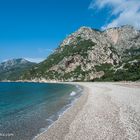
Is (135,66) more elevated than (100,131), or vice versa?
(135,66)

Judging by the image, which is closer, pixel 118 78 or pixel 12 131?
pixel 12 131

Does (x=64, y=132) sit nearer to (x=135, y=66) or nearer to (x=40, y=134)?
(x=40, y=134)

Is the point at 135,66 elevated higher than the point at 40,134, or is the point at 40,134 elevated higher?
the point at 135,66

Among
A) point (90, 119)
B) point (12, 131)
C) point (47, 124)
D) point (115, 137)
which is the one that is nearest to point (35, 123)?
point (47, 124)

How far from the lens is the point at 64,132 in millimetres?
24984

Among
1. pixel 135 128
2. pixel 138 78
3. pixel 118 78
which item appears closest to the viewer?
pixel 135 128

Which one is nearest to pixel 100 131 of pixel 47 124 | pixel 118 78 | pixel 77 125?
pixel 77 125

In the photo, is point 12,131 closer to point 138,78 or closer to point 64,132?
point 64,132

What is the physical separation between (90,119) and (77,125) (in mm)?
3412

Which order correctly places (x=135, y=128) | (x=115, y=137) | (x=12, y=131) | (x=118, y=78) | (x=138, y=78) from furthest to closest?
(x=118, y=78), (x=138, y=78), (x=12, y=131), (x=135, y=128), (x=115, y=137)

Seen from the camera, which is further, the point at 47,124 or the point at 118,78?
the point at 118,78

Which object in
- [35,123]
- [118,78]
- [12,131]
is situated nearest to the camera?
[12,131]

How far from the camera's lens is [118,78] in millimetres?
173250

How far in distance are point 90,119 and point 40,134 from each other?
7618 millimetres
